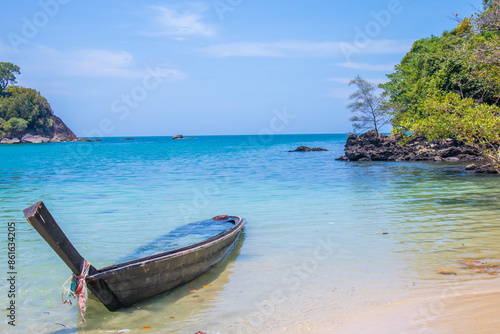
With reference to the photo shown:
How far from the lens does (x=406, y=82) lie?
39.2 m

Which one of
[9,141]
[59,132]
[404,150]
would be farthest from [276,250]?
[59,132]

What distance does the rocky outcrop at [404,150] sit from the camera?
1220 inches

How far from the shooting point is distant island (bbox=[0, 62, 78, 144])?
309ft

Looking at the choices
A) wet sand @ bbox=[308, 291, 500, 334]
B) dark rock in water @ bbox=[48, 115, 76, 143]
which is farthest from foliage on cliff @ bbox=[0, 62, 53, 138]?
wet sand @ bbox=[308, 291, 500, 334]

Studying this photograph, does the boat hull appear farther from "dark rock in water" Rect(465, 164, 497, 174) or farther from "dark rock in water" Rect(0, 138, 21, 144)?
"dark rock in water" Rect(0, 138, 21, 144)

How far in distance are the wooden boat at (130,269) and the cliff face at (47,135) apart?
365 feet

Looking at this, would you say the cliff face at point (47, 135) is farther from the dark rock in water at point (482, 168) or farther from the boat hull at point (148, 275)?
the boat hull at point (148, 275)

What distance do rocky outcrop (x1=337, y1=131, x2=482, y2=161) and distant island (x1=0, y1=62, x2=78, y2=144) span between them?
9003cm

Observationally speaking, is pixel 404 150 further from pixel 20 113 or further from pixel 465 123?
pixel 20 113

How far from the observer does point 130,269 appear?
5.05 m

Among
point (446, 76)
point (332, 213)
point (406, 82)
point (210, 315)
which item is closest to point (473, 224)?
point (332, 213)

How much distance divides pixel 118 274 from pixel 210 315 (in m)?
1.39

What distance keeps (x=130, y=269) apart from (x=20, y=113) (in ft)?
360

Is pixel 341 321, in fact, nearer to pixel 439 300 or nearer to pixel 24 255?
pixel 439 300
